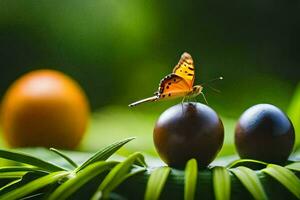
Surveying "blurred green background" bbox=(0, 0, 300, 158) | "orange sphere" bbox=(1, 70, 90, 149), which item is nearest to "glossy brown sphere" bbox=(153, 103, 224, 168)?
"orange sphere" bbox=(1, 70, 90, 149)

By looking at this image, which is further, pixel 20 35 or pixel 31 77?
pixel 20 35

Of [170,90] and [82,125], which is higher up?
[170,90]

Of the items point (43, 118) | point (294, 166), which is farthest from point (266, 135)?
point (43, 118)

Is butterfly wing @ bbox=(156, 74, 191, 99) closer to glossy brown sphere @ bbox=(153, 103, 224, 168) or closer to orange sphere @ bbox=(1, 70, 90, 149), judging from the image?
glossy brown sphere @ bbox=(153, 103, 224, 168)

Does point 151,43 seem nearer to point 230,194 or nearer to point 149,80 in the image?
point 149,80

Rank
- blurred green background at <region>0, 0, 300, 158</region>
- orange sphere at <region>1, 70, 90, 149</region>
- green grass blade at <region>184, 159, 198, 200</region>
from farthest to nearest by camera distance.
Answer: blurred green background at <region>0, 0, 300, 158</region> < orange sphere at <region>1, 70, 90, 149</region> < green grass blade at <region>184, 159, 198, 200</region>

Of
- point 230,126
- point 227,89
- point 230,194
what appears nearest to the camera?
point 230,194

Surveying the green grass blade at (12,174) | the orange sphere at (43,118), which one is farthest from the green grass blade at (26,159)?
the orange sphere at (43,118)

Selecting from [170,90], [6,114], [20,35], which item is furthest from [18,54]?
[170,90]
